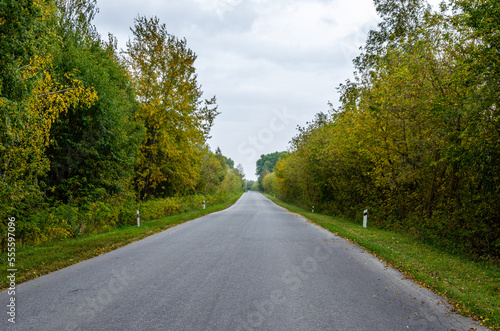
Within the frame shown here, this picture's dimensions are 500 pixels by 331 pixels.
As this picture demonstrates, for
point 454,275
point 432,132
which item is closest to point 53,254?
point 454,275

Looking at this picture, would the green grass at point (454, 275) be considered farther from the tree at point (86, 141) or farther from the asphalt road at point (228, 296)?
the tree at point (86, 141)

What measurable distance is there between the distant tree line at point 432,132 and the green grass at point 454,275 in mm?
1090

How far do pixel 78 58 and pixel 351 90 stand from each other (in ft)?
59.0

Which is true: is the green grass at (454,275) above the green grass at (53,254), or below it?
below

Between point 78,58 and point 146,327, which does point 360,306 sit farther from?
point 78,58

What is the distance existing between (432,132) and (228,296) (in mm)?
9969

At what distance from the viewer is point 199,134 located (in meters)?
19.6

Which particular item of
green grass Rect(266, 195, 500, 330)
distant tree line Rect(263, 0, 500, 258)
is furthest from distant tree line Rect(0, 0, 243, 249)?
distant tree line Rect(263, 0, 500, 258)

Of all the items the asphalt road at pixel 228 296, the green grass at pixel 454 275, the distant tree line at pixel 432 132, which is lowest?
the green grass at pixel 454 275

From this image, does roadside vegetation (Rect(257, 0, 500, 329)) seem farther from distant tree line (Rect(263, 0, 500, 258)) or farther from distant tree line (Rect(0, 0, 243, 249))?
distant tree line (Rect(0, 0, 243, 249))

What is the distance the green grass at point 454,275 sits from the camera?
4.16 m

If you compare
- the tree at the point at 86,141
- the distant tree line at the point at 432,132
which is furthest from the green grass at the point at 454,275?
the tree at the point at 86,141

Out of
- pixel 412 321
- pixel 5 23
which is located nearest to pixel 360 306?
pixel 412 321

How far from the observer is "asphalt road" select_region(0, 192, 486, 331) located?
3549 millimetres
